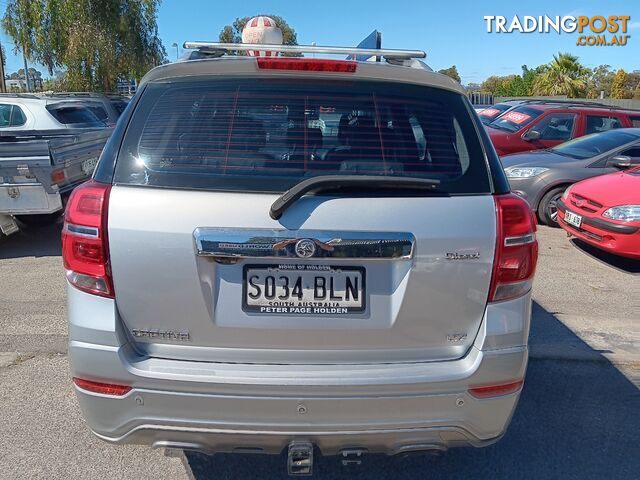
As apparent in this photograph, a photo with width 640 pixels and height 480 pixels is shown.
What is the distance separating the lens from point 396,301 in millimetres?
2037

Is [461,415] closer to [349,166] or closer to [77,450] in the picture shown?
[349,166]

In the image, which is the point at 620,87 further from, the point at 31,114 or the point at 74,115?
the point at 31,114

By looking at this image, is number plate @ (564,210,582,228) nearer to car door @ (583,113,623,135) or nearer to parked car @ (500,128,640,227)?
parked car @ (500,128,640,227)

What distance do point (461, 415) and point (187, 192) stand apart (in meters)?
1.36

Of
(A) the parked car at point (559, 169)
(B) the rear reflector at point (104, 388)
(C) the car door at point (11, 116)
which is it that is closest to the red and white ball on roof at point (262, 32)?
(B) the rear reflector at point (104, 388)

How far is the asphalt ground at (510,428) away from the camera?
2729mm

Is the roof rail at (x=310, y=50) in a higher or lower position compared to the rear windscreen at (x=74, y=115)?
higher

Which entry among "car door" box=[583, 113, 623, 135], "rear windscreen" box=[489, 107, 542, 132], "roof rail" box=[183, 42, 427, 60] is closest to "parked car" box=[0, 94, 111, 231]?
"roof rail" box=[183, 42, 427, 60]

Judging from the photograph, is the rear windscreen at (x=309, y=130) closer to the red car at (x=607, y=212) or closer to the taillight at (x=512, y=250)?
the taillight at (x=512, y=250)

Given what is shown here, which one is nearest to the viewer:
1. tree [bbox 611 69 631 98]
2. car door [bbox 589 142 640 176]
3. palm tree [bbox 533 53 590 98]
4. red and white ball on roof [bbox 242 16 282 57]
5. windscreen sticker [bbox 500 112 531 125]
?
red and white ball on roof [bbox 242 16 282 57]

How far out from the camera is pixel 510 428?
3098mm

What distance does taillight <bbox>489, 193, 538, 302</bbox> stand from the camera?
2.08m

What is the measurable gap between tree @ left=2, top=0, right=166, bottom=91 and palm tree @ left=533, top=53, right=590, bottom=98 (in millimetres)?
29722

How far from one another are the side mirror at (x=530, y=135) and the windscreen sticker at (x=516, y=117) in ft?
2.20
